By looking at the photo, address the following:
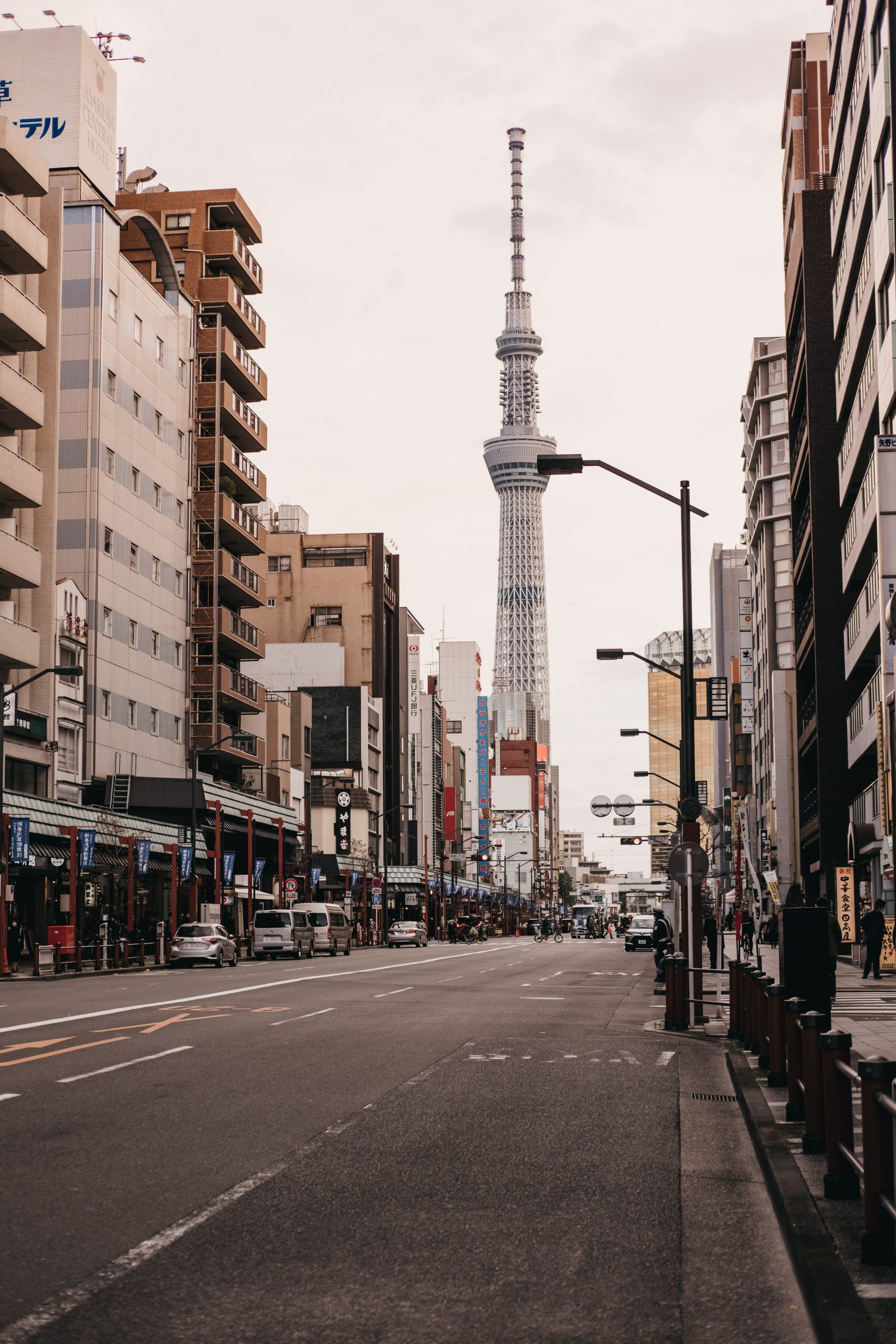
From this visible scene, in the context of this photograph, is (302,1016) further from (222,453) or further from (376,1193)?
(222,453)

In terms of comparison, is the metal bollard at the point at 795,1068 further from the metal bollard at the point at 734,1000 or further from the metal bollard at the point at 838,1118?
the metal bollard at the point at 734,1000

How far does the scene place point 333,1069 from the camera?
52.1ft

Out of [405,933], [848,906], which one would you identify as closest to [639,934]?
[405,933]

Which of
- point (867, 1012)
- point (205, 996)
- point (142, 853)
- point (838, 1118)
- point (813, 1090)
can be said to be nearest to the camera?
point (838, 1118)

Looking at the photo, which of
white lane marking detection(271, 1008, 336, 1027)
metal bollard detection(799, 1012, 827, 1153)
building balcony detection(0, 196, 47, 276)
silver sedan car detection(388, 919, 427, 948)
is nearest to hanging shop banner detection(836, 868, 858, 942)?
white lane marking detection(271, 1008, 336, 1027)

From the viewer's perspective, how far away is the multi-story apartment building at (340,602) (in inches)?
5079

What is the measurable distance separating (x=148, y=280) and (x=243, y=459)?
11608mm

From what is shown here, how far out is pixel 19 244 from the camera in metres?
49.6

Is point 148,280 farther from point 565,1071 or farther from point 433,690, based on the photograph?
point 433,690

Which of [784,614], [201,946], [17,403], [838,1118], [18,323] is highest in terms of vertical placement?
[18,323]

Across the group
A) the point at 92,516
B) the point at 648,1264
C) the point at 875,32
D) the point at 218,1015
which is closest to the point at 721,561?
the point at 92,516

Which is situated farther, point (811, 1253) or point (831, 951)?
point (831, 951)

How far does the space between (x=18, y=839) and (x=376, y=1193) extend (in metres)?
33.4

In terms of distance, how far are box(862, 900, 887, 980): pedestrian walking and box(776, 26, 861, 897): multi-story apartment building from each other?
22.4 metres
